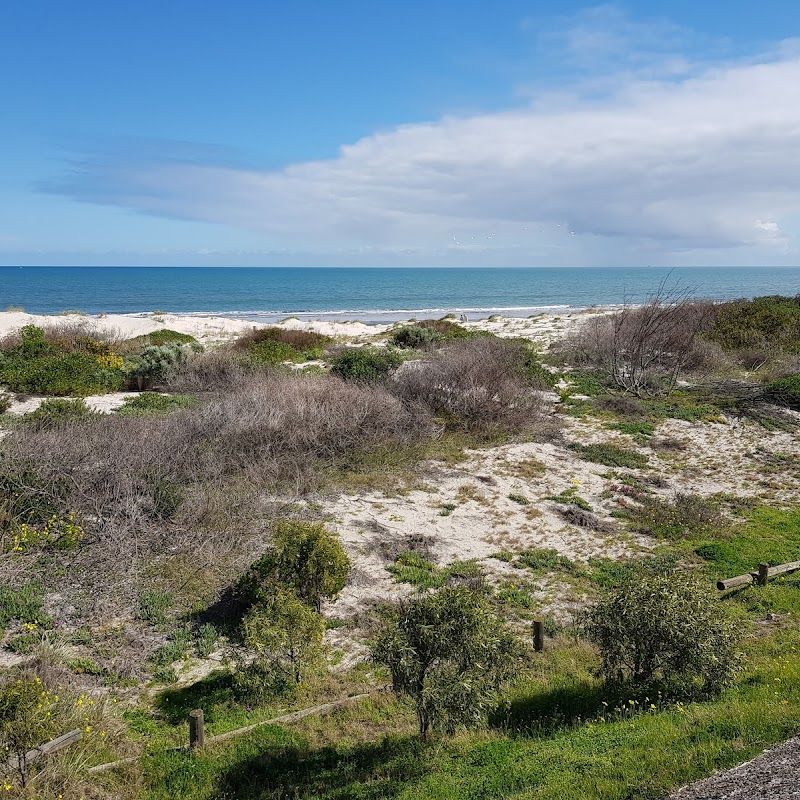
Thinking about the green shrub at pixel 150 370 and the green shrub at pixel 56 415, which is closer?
the green shrub at pixel 56 415

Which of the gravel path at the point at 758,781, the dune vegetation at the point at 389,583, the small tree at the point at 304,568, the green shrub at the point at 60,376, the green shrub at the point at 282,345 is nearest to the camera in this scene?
the gravel path at the point at 758,781

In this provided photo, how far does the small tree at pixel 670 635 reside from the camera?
6.80m

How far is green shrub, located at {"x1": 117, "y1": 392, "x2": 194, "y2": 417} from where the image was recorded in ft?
57.2

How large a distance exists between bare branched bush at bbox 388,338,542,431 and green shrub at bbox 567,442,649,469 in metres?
2.23

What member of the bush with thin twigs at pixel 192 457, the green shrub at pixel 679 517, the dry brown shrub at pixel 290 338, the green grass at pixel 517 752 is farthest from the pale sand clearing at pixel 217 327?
the green grass at pixel 517 752

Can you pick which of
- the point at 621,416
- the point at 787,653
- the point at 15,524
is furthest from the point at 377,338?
the point at 787,653

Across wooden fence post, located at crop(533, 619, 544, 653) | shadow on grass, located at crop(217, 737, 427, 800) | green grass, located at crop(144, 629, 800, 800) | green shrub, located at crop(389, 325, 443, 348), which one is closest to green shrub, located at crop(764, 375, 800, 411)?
green shrub, located at crop(389, 325, 443, 348)

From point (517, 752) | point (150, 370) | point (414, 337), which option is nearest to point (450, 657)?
point (517, 752)

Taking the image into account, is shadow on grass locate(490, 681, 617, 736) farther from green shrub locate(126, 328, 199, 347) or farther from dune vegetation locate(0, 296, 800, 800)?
green shrub locate(126, 328, 199, 347)

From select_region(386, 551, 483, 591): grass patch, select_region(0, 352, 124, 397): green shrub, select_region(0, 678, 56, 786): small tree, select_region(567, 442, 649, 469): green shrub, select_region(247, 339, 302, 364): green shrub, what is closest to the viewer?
select_region(0, 678, 56, 786): small tree

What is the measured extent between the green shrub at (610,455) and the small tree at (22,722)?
1417 cm

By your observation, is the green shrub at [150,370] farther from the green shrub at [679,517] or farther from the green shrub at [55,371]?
the green shrub at [679,517]

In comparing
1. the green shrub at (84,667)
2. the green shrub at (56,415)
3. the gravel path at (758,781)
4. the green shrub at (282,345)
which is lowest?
the green shrub at (84,667)

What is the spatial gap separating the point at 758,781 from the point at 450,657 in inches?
109
